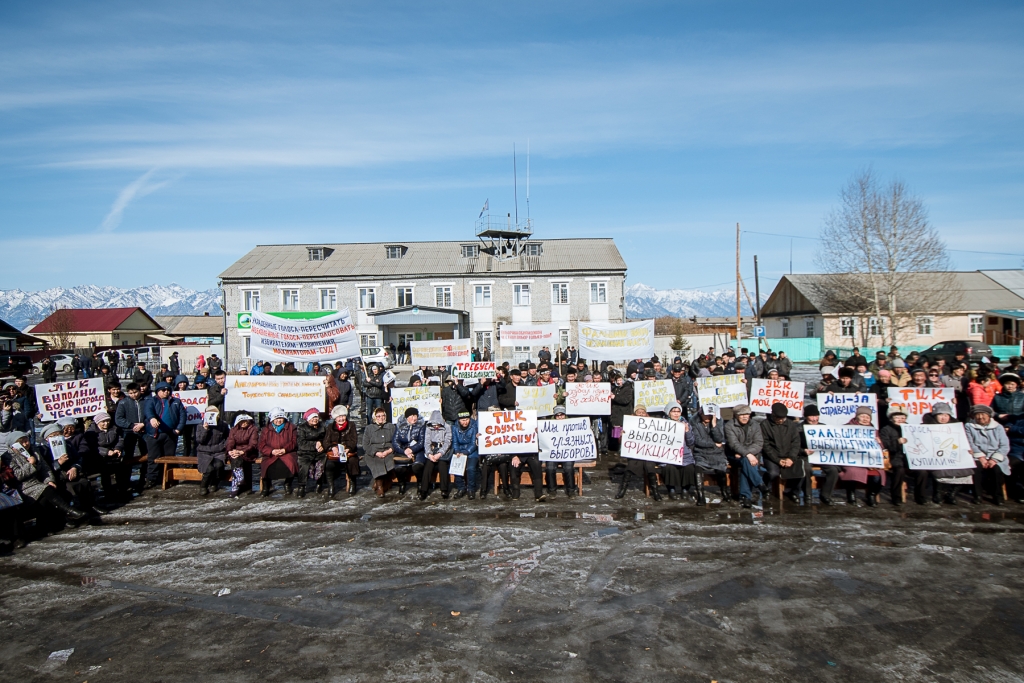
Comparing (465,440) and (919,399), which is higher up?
(919,399)

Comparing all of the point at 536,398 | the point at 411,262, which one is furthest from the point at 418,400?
the point at 411,262

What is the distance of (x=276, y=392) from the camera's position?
14852 millimetres

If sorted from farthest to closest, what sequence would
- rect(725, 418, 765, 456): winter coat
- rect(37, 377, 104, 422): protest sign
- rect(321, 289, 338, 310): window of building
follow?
rect(321, 289, 338, 310): window of building, rect(37, 377, 104, 422): protest sign, rect(725, 418, 765, 456): winter coat

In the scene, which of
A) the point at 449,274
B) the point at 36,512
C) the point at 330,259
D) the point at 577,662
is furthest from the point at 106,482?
the point at 330,259

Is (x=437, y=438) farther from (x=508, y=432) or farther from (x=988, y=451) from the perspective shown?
(x=988, y=451)

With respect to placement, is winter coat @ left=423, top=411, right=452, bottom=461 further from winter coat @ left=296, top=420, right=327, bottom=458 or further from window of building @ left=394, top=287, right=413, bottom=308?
window of building @ left=394, top=287, right=413, bottom=308

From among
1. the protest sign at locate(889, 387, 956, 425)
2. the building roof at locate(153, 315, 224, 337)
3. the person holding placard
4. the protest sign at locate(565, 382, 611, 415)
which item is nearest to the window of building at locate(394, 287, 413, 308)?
the protest sign at locate(565, 382, 611, 415)

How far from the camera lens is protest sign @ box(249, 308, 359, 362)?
17.3 meters

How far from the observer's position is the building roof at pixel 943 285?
53.8 metres

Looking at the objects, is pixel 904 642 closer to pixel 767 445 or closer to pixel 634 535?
pixel 634 535

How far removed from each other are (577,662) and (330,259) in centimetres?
5132

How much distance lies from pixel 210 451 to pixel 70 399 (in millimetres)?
5052

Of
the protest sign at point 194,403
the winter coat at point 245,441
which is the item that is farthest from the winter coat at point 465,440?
the protest sign at point 194,403

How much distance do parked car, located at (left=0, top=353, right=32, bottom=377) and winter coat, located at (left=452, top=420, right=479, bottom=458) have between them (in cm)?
4179
